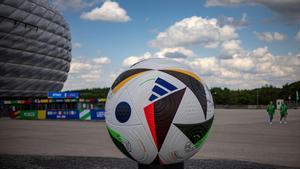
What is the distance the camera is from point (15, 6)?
2247 inches

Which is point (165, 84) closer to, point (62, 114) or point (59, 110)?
point (62, 114)

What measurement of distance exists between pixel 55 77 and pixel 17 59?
13.1m

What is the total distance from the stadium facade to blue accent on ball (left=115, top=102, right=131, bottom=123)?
2113 inches

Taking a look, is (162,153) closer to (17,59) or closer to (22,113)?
(22,113)

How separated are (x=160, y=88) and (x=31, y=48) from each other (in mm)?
60138

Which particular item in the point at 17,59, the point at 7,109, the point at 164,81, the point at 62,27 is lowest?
the point at 7,109

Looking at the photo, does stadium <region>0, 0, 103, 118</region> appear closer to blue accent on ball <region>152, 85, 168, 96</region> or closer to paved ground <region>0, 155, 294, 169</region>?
paved ground <region>0, 155, 294, 169</region>

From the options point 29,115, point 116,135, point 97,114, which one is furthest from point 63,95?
point 116,135

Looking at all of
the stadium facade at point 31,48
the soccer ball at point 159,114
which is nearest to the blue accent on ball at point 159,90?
the soccer ball at point 159,114

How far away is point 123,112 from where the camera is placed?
552 cm

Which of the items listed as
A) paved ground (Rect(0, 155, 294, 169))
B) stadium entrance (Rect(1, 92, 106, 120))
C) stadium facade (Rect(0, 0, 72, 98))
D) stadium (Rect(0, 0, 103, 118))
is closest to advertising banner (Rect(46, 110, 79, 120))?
stadium entrance (Rect(1, 92, 106, 120))

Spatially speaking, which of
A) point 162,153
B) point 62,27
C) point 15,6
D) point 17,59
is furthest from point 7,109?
point 162,153

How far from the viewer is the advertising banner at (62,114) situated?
106ft

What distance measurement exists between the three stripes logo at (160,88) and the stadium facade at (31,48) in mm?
53993
